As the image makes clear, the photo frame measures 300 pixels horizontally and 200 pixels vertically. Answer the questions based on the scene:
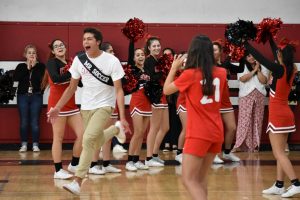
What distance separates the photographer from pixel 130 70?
834 cm

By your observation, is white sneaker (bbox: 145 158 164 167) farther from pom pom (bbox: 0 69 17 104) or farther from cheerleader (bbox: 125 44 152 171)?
pom pom (bbox: 0 69 17 104)

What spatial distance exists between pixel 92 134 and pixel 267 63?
74.3 inches

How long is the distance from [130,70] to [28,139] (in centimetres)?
416

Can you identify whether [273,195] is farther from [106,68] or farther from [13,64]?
[13,64]

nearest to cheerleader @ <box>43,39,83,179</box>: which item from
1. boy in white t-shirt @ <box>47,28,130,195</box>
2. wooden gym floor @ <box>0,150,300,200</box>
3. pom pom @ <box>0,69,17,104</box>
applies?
wooden gym floor @ <box>0,150,300,200</box>

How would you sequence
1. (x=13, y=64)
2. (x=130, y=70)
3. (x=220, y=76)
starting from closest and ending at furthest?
1. (x=220, y=76)
2. (x=130, y=70)
3. (x=13, y=64)

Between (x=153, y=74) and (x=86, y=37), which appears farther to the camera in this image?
(x=153, y=74)

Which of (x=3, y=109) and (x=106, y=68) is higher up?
(x=106, y=68)

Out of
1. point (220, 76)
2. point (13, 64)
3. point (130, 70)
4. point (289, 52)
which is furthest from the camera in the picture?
point (13, 64)

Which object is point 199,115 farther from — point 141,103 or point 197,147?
point 141,103

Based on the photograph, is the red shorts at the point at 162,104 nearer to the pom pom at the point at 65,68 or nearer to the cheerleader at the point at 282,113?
the pom pom at the point at 65,68

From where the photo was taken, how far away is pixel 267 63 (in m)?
6.50

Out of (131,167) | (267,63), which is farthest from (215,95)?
(131,167)

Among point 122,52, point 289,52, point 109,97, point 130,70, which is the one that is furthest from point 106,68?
point 122,52
